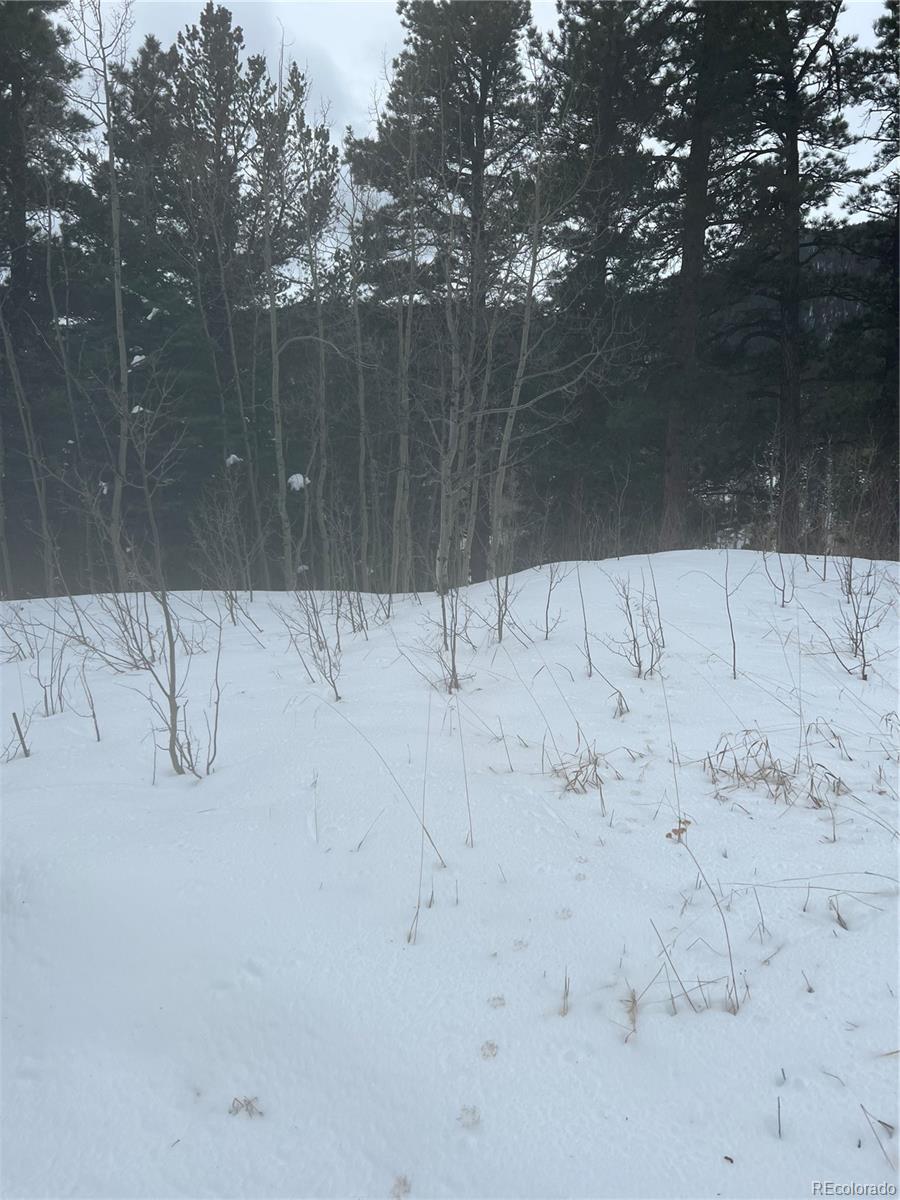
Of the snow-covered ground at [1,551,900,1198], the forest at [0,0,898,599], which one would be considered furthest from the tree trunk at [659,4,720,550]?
the snow-covered ground at [1,551,900,1198]

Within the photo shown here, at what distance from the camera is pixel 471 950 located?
2209 mm

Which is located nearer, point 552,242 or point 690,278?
point 552,242

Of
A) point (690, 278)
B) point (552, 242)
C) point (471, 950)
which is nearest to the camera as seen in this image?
point (471, 950)

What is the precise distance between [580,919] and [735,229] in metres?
14.3

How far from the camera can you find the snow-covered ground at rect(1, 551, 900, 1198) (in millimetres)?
1721

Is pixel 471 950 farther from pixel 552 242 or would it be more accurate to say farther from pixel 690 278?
pixel 690 278

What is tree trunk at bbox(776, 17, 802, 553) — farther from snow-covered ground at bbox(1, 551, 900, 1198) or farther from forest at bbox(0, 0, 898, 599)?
snow-covered ground at bbox(1, 551, 900, 1198)

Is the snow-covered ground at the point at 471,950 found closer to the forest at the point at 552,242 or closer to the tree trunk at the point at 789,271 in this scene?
the forest at the point at 552,242

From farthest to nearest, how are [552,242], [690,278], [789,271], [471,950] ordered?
[690,278] < [789,271] < [552,242] < [471,950]

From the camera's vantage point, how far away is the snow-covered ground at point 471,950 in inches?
67.7

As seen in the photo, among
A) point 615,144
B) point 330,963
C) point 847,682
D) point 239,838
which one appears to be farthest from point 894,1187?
point 615,144

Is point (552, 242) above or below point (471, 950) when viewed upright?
above

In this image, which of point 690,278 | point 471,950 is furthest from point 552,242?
point 471,950

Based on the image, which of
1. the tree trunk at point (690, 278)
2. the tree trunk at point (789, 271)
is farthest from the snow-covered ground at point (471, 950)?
the tree trunk at point (789, 271)
